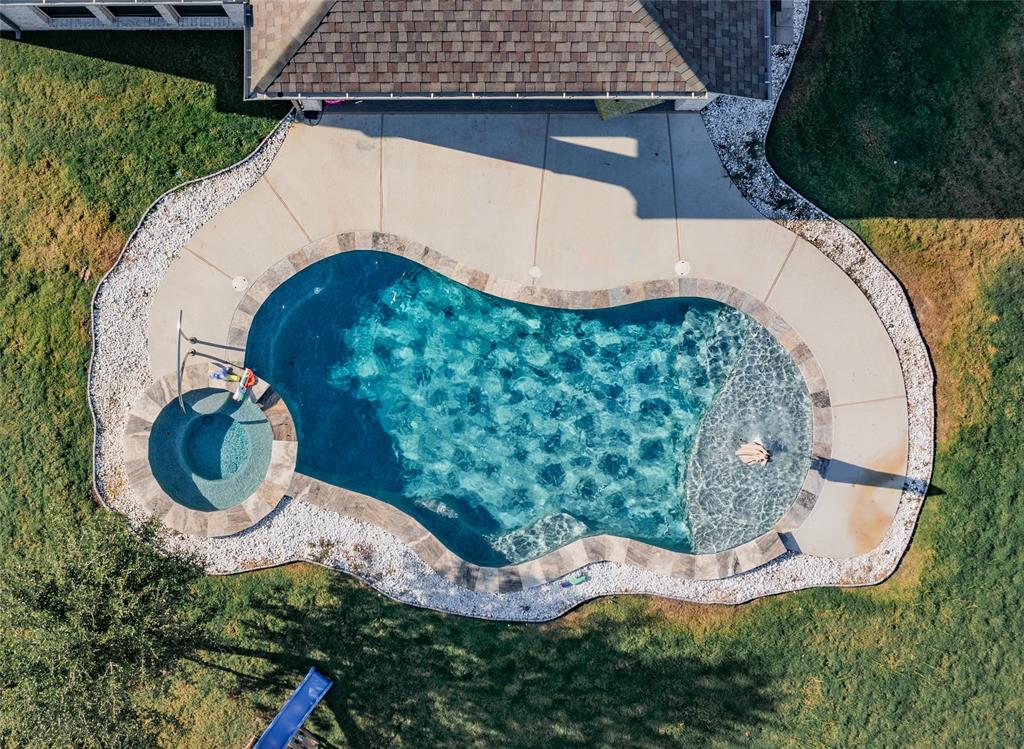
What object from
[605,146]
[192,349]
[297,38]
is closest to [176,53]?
[297,38]

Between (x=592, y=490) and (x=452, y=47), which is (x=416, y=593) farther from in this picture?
(x=452, y=47)

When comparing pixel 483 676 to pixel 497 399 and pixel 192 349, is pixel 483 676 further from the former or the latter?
pixel 192 349

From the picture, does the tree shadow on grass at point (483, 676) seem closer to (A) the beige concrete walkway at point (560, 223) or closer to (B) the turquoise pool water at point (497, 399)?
(B) the turquoise pool water at point (497, 399)

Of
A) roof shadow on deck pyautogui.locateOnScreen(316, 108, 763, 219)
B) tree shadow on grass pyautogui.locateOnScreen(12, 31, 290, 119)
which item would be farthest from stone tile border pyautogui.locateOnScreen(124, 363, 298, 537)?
tree shadow on grass pyautogui.locateOnScreen(12, 31, 290, 119)

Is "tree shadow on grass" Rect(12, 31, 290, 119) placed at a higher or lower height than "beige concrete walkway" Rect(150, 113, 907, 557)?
higher

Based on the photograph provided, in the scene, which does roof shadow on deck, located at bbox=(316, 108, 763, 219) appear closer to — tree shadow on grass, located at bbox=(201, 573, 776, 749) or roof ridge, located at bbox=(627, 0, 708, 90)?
roof ridge, located at bbox=(627, 0, 708, 90)
